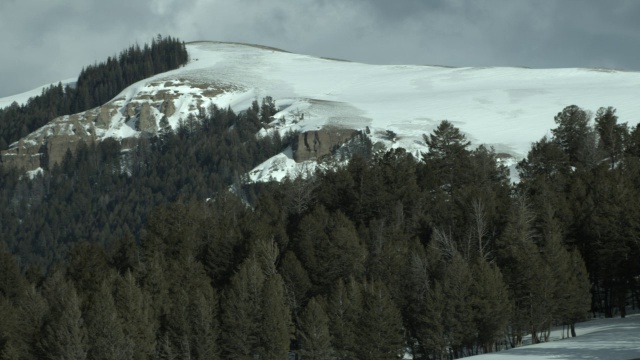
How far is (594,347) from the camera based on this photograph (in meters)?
59.5

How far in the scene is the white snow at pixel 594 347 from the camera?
56.6 metres

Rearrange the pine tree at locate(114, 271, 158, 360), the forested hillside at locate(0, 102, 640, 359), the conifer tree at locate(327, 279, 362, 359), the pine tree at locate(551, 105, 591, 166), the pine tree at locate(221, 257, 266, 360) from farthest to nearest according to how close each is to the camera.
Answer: the pine tree at locate(551, 105, 591, 166) → the conifer tree at locate(327, 279, 362, 359) → the pine tree at locate(221, 257, 266, 360) → the forested hillside at locate(0, 102, 640, 359) → the pine tree at locate(114, 271, 158, 360)

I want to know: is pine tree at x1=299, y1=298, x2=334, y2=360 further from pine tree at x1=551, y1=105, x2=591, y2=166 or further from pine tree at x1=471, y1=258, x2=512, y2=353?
pine tree at x1=551, y1=105, x2=591, y2=166

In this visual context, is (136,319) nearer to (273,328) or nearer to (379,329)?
(273,328)

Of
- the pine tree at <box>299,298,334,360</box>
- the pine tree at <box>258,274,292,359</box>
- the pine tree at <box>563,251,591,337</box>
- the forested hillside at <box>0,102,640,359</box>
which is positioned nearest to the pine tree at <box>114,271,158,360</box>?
the forested hillside at <box>0,102,640,359</box>

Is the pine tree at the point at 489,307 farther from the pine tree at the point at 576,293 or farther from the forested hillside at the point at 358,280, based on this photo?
the pine tree at the point at 576,293

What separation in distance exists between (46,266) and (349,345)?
145 m

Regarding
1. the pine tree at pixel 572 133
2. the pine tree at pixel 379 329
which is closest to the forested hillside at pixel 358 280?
the pine tree at pixel 379 329

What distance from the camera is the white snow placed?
186 ft

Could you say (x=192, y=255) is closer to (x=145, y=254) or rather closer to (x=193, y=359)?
(x=145, y=254)

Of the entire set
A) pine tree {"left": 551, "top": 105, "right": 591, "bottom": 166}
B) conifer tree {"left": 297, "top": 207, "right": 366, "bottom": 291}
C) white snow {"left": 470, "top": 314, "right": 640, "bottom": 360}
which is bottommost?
white snow {"left": 470, "top": 314, "right": 640, "bottom": 360}

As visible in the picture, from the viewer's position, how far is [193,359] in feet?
226

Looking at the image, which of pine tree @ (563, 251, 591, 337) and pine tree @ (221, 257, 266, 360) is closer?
pine tree @ (221, 257, 266, 360)

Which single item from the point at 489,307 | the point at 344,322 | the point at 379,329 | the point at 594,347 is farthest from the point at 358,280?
the point at 594,347
